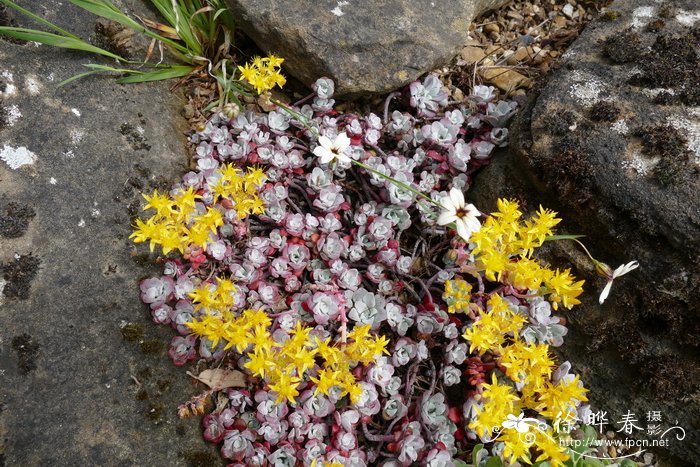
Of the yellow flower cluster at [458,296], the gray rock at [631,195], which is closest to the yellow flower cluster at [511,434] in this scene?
the yellow flower cluster at [458,296]

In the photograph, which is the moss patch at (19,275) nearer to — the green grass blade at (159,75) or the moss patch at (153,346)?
the moss patch at (153,346)

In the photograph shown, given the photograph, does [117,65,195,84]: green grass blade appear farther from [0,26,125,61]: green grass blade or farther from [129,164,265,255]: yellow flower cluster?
[129,164,265,255]: yellow flower cluster

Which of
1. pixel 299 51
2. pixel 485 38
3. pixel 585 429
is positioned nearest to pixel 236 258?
pixel 299 51

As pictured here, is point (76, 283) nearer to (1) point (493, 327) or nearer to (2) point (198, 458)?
(2) point (198, 458)

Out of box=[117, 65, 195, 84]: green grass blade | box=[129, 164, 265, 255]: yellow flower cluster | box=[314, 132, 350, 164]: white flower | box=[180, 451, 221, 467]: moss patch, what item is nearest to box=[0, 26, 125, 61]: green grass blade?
box=[117, 65, 195, 84]: green grass blade

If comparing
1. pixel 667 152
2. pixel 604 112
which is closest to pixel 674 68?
pixel 604 112

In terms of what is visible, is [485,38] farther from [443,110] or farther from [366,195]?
[366,195]
